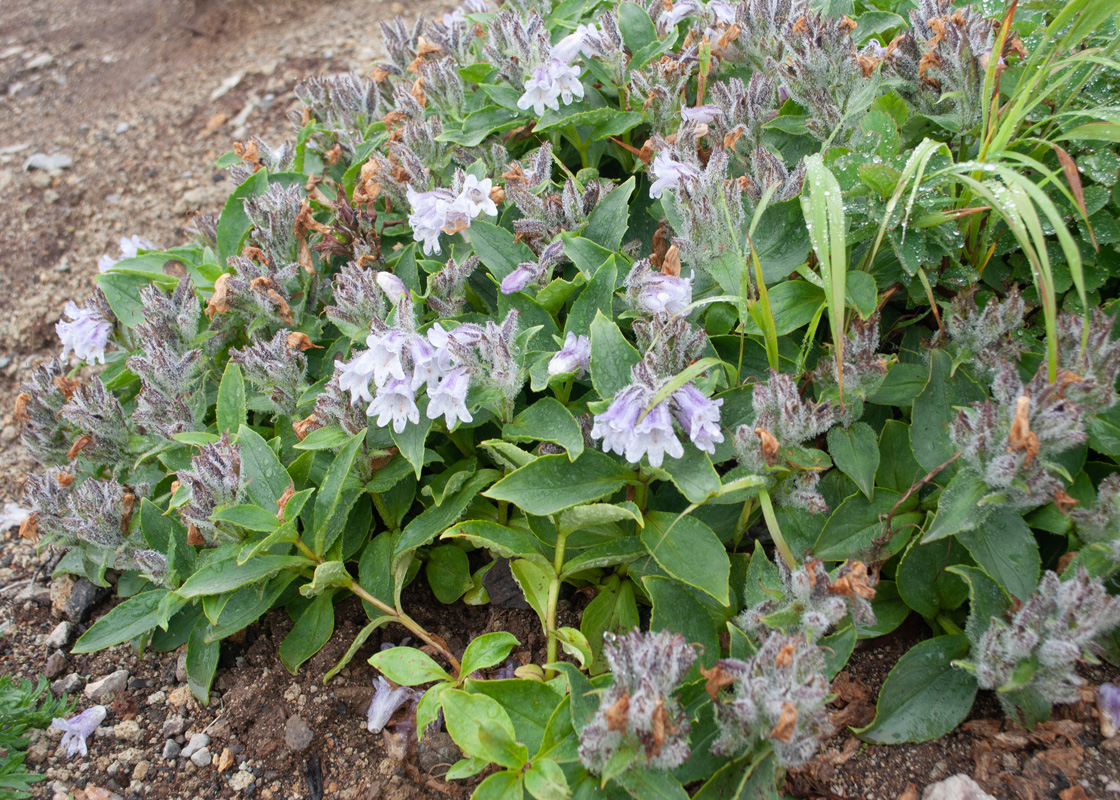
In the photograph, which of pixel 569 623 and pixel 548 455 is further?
pixel 569 623

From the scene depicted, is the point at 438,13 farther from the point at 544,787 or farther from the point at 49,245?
the point at 544,787

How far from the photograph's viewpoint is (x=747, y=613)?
206 cm

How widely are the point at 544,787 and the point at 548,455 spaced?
2.66ft

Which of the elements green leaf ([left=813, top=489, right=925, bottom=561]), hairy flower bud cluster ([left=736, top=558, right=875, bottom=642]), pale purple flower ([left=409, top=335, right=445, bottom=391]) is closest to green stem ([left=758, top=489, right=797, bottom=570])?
hairy flower bud cluster ([left=736, top=558, right=875, bottom=642])

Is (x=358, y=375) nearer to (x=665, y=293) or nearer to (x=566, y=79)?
(x=665, y=293)

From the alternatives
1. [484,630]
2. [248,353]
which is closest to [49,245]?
[248,353]

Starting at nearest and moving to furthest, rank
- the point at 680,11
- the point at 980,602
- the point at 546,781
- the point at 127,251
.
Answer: the point at 546,781 < the point at 980,602 < the point at 680,11 < the point at 127,251

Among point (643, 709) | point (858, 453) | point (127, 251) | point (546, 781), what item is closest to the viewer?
point (643, 709)

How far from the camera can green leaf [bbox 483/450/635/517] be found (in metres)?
2.10

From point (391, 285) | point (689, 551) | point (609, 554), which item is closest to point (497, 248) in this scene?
point (391, 285)

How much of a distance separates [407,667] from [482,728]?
0.46 meters

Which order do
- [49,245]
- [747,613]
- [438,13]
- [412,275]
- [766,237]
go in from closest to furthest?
[747,613] → [766,237] → [412,275] → [49,245] → [438,13]

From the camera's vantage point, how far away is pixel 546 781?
1.79 m

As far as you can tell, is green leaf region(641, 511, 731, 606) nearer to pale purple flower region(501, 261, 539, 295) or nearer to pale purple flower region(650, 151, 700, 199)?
pale purple flower region(501, 261, 539, 295)
